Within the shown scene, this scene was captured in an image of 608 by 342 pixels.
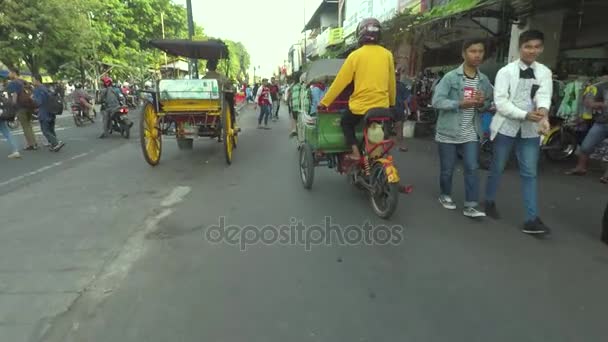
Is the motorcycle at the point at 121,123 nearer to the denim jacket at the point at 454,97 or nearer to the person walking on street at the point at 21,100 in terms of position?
the person walking on street at the point at 21,100

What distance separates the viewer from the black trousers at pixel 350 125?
500 cm

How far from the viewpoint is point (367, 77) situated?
4.72 meters

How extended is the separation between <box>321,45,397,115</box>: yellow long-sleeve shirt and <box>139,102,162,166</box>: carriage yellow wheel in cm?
387

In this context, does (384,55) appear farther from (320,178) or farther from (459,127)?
(320,178)

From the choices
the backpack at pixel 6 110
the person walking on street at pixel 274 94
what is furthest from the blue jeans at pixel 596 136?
the person walking on street at pixel 274 94

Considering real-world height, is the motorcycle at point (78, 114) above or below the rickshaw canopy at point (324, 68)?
below

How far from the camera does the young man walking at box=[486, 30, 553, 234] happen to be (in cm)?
405

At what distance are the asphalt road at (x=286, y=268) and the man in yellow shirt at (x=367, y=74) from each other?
1235mm

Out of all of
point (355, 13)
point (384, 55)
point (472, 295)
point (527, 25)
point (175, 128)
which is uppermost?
point (355, 13)

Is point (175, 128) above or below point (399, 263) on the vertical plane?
above

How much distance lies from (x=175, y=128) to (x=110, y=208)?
336 centimetres

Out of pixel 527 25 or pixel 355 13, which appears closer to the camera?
pixel 527 25

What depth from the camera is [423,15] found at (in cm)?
1018

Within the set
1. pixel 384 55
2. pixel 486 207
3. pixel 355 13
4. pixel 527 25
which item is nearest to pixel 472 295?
pixel 486 207
